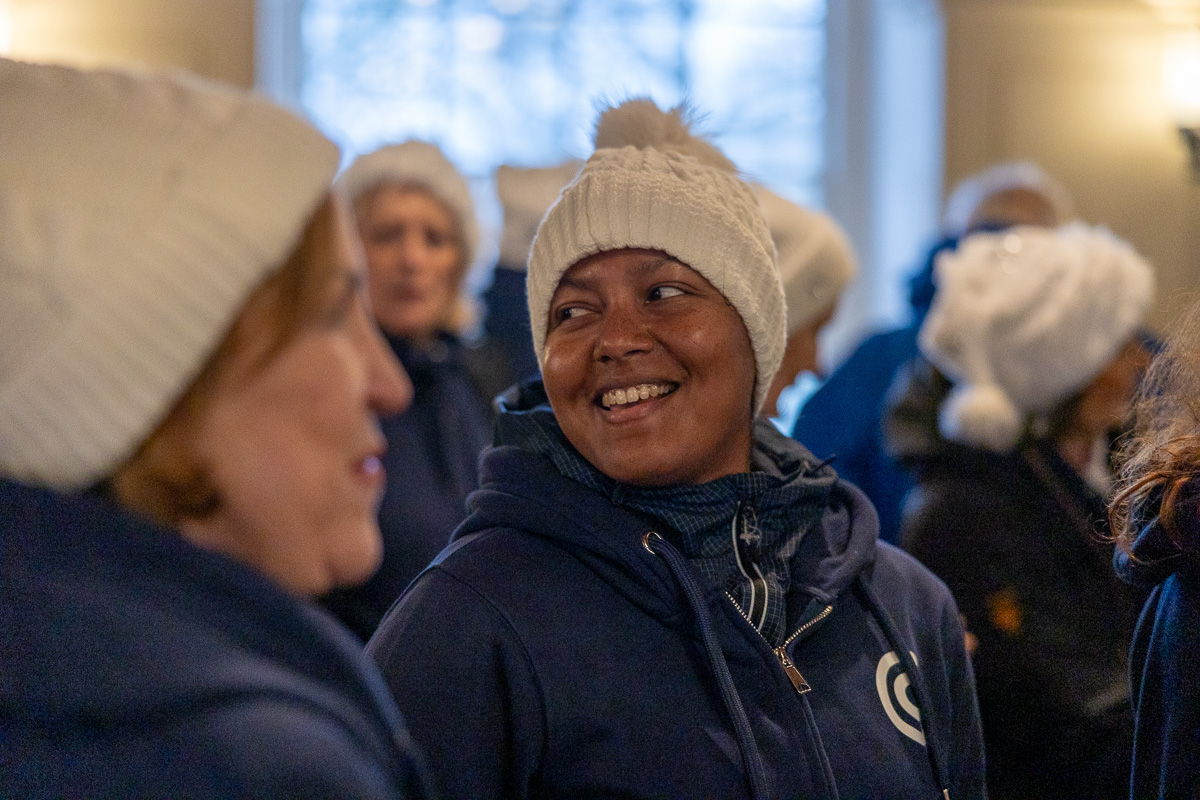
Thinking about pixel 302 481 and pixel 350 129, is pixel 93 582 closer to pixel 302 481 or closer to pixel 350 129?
pixel 302 481

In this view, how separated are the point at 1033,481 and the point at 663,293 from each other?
1.05 metres

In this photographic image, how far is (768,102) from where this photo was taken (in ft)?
18.3

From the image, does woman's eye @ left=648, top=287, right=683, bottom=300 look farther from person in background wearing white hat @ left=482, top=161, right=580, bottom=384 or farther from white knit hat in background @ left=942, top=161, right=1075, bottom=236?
white knit hat in background @ left=942, top=161, right=1075, bottom=236

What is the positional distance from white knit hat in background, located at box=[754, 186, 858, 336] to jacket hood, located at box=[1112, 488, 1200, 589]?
1.14 metres

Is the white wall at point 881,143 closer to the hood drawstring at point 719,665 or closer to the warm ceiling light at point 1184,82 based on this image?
the warm ceiling light at point 1184,82

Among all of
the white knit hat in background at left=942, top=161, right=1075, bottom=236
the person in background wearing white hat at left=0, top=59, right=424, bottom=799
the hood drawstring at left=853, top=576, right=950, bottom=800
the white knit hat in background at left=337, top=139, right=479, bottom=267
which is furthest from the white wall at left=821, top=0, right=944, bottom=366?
the person in background wearing white hat at left=0, top=59, right=424, bottom=799

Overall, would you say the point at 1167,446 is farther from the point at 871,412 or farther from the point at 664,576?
the point at 871,412

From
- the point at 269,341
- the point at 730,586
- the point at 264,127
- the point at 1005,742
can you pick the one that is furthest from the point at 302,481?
the point at 1005,742

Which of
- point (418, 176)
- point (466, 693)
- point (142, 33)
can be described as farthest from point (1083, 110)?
point (466, 693)

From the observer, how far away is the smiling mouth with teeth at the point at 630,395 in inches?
57.2

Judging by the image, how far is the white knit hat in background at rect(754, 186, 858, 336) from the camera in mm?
2514

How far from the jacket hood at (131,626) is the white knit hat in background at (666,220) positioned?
0.79 meters

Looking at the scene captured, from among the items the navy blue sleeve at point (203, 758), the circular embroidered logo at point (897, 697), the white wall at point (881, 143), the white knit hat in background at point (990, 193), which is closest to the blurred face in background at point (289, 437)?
the navy blue sleeve at point (203, 758)

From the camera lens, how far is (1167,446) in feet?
4.65
